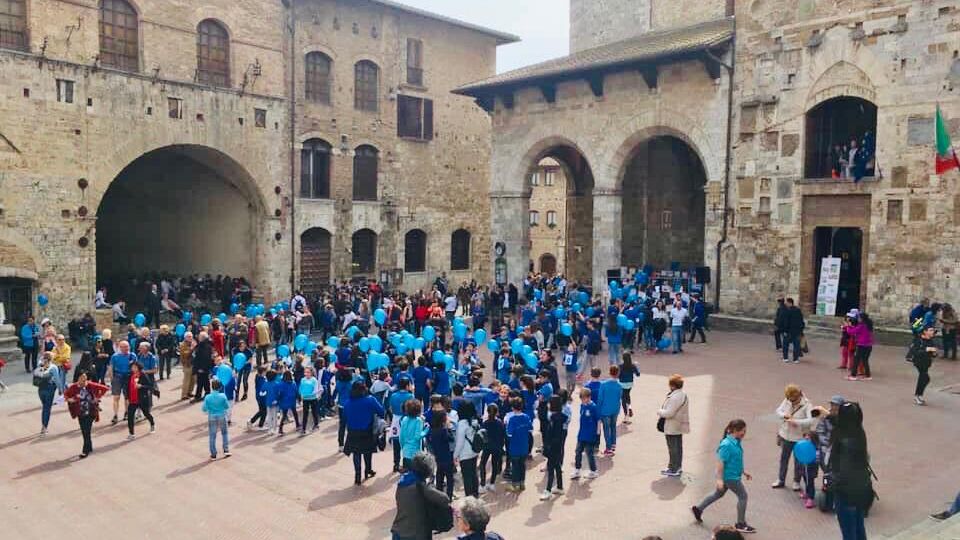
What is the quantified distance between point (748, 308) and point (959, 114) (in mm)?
7535

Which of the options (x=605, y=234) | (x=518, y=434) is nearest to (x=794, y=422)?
(x=518, y=434)

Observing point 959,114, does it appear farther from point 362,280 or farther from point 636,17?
point 362,280

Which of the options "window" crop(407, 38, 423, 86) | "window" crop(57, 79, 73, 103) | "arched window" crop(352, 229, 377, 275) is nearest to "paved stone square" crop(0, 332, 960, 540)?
"window" crop(57, 79, 73, 103)

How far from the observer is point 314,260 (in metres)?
29.8

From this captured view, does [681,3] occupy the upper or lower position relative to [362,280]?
upper

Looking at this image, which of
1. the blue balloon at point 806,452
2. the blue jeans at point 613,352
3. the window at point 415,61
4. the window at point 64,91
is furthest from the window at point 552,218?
the blue balloon at point 806,452

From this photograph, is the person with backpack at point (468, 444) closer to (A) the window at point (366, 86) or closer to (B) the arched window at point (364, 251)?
(B) the arched window at point (364, 251)

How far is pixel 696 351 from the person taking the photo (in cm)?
1994

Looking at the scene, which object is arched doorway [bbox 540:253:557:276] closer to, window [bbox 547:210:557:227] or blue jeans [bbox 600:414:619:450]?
window [bbox 547:210:557:227]

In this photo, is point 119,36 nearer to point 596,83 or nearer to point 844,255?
point 596,83

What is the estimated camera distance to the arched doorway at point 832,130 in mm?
21703

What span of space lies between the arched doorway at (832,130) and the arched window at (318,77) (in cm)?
1732

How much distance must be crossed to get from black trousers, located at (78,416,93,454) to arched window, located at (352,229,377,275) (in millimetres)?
19167

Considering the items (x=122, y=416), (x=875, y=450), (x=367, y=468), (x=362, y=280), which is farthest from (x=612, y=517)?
(x=362, y=280)
